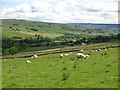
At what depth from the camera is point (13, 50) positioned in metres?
165

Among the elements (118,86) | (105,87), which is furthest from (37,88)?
(118,86)

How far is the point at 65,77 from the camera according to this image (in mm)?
20031

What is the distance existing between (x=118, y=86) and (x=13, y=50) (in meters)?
159

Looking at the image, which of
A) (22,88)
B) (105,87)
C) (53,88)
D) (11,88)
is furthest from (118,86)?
(11,88)

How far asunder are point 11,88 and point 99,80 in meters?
9.65

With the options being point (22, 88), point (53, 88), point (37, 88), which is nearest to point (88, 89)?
point (53, 88)

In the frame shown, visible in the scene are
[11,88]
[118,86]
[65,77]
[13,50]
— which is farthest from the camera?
[13,50]

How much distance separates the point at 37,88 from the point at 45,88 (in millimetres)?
921

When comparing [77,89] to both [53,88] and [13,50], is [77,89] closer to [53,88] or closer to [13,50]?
[53,88]

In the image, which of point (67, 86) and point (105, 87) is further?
point (67, 86)

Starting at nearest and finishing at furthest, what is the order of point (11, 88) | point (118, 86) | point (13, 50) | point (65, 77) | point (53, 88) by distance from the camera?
1. point (118, 86)
2. point (53, 88)
3. point (11, 88)
4. point (65, 77)
5. point (13, 50)

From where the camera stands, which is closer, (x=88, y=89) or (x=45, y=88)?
(x=88, y=89)

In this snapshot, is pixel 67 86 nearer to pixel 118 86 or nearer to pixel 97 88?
pixel 97 88

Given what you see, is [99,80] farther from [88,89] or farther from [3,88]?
[3,88]
